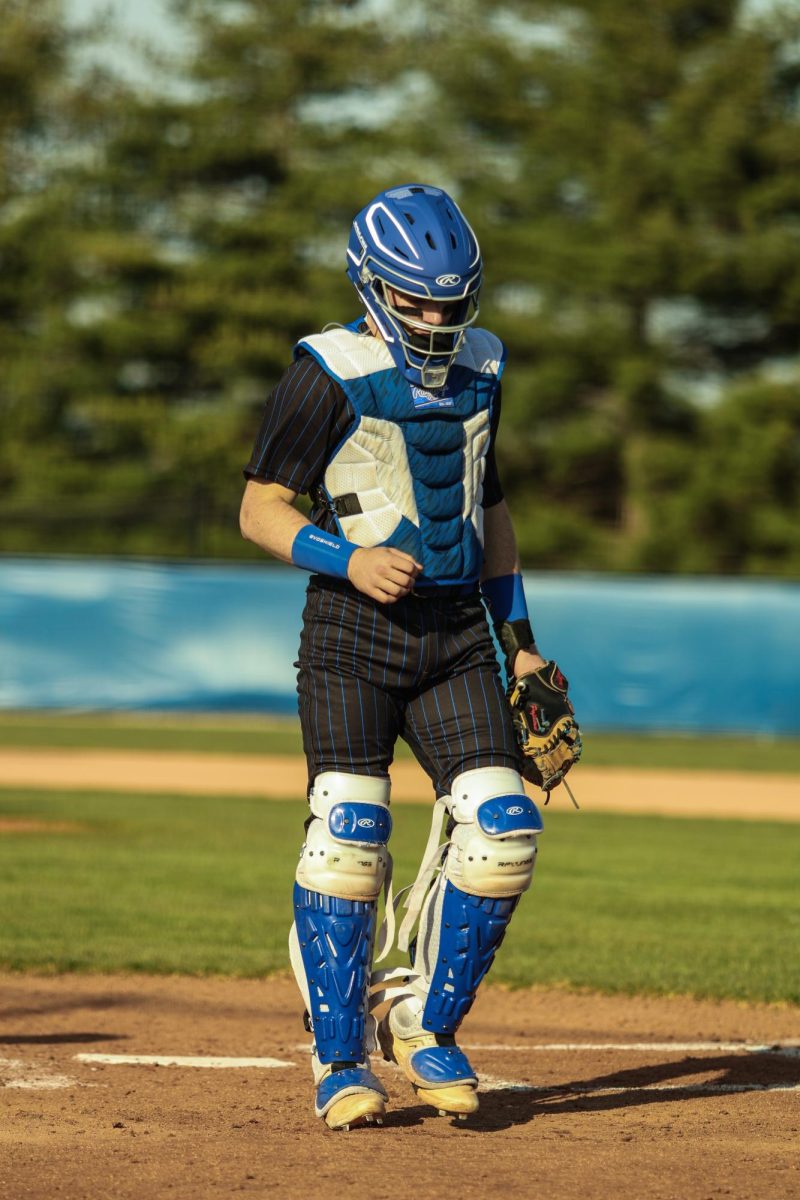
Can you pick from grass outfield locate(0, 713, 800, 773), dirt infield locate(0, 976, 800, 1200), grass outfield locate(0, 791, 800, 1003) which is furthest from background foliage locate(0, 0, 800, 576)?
dirt infield locate(0, 976, 800, 1200)

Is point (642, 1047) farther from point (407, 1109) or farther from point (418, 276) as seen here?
point (418, 276)

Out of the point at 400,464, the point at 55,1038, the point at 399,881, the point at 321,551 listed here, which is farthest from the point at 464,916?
the point at 399,881

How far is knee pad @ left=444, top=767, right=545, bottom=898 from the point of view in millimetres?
4246

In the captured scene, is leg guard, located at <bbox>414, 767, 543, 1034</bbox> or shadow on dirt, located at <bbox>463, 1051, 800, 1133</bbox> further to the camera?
shadow on dirt, located at <bbox>463, 1051, 800, 1133</bbox>

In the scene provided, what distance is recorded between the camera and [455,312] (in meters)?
4.38

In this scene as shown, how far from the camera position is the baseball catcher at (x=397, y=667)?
4.28 m

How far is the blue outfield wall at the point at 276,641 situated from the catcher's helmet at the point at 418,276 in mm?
17675

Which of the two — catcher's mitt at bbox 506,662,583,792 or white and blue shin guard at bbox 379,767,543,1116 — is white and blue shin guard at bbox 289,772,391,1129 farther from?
catcher's mitt at bbox 506,662,583,792

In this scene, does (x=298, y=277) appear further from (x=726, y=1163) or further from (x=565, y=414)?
(x=726, y=1163)

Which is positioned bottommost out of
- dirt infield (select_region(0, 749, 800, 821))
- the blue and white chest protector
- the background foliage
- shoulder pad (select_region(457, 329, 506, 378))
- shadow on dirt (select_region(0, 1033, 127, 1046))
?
shadow on dirt (select_region(0, 1033, 127, 1046))

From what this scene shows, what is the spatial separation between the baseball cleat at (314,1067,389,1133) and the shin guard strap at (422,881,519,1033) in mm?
249

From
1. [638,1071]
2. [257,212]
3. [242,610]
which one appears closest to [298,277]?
[257,212]

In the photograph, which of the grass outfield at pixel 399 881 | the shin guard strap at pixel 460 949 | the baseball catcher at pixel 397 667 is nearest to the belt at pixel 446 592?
the baseball catcher at pixel 397 667

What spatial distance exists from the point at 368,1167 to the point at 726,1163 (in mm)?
786
